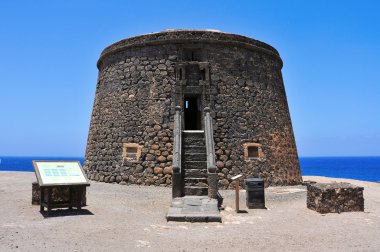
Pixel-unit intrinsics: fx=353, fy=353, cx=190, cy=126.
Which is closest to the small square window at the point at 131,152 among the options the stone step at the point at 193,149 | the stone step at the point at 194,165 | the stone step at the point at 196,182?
the stone step at the point at 193,149

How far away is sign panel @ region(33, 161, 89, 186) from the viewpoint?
28.0 feet

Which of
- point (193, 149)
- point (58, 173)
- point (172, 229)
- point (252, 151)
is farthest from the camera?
point (252, 151)

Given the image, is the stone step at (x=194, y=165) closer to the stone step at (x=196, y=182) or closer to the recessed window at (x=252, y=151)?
the stone step at (x=196, y=182)

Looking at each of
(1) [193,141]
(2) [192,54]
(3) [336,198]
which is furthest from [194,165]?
(2) [192,54]

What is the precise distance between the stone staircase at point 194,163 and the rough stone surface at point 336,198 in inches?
126

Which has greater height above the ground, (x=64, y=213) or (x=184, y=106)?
(x=184, y=106)

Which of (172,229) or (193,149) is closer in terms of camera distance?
(172,229)

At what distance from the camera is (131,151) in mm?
13688

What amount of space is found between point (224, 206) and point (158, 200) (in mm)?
2059

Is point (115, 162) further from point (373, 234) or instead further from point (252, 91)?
point (373, 234)

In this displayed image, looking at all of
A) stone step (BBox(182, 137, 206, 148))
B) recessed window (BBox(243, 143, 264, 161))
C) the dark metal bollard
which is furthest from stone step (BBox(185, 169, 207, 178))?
recessed window (BBox(243, 143, 264, 161))

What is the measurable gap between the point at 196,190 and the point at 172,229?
129 inches

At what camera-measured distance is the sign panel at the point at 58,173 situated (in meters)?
8.52

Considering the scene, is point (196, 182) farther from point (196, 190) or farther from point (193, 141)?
point (193, 141)
